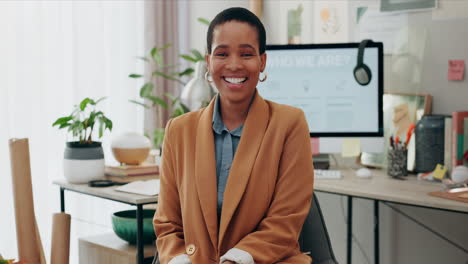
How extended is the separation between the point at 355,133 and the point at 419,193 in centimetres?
47

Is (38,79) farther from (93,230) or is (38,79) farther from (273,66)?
(273,66)

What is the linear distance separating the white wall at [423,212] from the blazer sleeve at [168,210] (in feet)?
4.32

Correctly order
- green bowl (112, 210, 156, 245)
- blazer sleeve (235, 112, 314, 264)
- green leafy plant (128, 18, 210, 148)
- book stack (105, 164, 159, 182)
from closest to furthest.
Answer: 1. blazer sleeve (235, 112, 314, 264)
2. green bowl (112, 210, 156, 245)
3. book stack (105, 164, 159, 182)
4. green leafy plant (128, 18, 210, 148)

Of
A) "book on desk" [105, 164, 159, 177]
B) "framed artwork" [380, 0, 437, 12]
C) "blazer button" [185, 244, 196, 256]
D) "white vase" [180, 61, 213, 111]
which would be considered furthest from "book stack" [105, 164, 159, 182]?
"framed artwork" [380, 0, 437, 12]

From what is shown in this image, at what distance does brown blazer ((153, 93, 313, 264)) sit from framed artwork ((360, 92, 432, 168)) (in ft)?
3.48

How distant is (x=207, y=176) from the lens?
130 centimetres

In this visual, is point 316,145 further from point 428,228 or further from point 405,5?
point 405,5

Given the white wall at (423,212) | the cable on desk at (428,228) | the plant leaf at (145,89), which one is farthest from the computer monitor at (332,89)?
the plant leaf at (145,89)

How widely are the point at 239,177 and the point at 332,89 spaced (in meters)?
1.06

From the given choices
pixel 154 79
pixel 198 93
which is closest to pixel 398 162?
pixel 198 93

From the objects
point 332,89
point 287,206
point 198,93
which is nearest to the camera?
point 287,206

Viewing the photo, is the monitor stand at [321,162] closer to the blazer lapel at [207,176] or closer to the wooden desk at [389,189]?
the wooden desk at [389,189]

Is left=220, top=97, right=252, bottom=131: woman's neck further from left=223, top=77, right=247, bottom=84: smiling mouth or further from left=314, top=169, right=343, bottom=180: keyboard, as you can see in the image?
left=314, top=169, right=343, bottom=180: keyboard

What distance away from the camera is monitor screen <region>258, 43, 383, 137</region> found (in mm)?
2213
